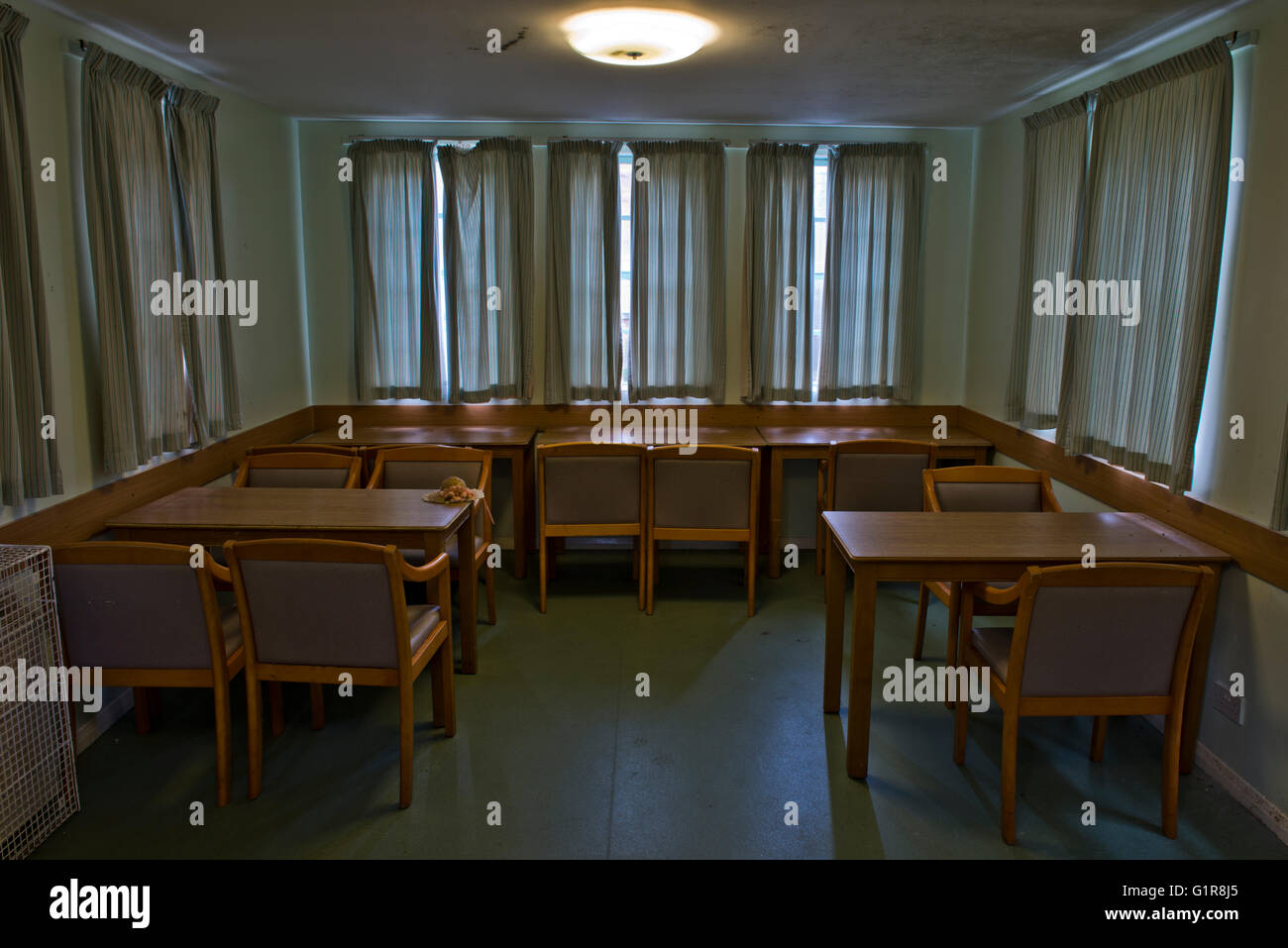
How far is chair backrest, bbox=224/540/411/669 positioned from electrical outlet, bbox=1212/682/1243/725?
268cm

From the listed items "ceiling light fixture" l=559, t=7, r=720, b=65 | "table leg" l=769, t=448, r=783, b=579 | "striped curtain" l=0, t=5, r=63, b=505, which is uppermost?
"ceiling light fixture" l=559, t=7, r=720, b=65

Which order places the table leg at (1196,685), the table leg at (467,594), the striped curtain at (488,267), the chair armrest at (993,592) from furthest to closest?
1. the striped curtain at (488,267)
2. the table leg at (467,594)
3. the table leg at (1196,685)
4. the chair armrest at (993,592)

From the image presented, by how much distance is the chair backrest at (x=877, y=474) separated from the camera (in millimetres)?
4566

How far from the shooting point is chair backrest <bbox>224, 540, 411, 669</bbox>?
8.79 ft

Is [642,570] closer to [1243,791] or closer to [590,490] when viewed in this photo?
[590,490]

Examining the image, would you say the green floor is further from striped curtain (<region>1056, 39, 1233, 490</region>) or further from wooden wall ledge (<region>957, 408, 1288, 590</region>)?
striped curtain (<region>1056, 39, 1233, 490</region>)

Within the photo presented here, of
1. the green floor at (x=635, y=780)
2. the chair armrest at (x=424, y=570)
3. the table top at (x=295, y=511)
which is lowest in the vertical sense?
the green floor at (x=635, y=780)

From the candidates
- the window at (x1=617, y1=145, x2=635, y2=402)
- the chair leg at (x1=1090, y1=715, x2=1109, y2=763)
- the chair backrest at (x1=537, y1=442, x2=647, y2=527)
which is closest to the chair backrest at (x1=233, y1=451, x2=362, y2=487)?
the chair backrest at (x1=537, y1=442, x2=647, y2=527)

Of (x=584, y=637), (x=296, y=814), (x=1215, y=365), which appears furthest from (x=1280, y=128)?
(x=296, y=814)

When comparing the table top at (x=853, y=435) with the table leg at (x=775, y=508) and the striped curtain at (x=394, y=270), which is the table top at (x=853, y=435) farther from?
the striped curtain at (x=394, y=270)

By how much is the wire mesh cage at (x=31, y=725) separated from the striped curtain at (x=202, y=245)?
1.48 m

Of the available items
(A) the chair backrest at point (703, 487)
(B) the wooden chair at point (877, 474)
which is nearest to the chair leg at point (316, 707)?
(A) the chair backrest at point (703, 487)

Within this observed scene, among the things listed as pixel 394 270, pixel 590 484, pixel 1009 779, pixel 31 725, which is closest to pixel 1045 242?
pixel 590 484

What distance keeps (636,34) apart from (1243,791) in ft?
10.7
